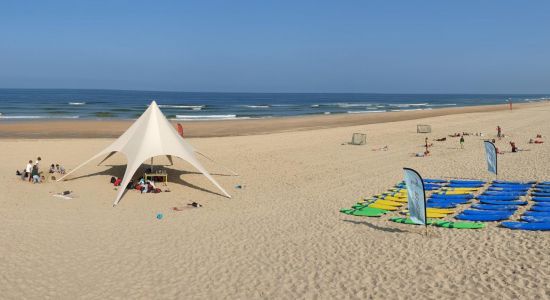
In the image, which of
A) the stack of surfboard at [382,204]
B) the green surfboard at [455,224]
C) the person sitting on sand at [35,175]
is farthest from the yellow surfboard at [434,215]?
the person sitting on sand at [35,175]

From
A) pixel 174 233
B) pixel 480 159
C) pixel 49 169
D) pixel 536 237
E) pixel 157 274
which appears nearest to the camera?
pixel 157 274

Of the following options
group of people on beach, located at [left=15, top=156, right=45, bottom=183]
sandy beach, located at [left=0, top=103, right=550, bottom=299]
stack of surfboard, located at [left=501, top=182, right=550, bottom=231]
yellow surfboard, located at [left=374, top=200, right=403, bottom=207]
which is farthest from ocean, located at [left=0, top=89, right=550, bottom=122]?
stack of surfboard, located at [left=501, top=182, right=550, bottom=231]

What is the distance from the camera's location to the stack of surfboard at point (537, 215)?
31.6ft

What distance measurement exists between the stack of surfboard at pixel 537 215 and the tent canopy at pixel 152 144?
7.13 metres

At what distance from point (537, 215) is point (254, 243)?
5.94 metres

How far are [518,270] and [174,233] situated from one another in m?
6.31

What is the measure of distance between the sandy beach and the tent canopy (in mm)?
866

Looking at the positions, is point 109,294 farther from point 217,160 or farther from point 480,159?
point 480,159

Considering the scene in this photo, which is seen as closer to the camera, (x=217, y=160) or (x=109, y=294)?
(x=109, y=294)

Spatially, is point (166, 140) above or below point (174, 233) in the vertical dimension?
above

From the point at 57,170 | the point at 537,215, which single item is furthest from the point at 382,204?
the point at 57,170

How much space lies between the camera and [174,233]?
1025cm

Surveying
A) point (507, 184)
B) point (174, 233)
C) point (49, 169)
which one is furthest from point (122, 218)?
point (507, 184)

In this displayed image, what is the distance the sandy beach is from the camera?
7.30m
